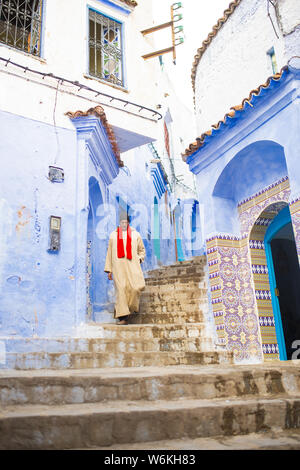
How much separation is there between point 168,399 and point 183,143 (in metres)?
17.0

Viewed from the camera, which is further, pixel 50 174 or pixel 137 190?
pixel 137 190

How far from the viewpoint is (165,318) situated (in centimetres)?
687

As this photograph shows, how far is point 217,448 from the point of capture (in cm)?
223

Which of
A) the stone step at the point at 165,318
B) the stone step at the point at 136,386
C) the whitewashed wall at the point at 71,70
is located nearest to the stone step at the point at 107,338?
the stone step at the point at 165,318

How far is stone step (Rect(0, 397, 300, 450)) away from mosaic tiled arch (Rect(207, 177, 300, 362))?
3.68 m

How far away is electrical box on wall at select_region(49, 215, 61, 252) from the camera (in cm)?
619

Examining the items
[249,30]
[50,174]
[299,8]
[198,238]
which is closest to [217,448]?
[50,174]

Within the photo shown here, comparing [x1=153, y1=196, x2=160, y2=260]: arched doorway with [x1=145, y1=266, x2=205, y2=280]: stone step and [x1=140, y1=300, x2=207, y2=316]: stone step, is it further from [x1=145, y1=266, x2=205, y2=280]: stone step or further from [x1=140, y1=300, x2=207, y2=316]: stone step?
[x1=140, y1=300, x2=207, y2=316]: stone step

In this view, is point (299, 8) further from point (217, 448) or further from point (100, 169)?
point (217, 448)

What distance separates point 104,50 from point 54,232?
4.06 meters

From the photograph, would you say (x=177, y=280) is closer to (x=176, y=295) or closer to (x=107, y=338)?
(x=176, y=295)

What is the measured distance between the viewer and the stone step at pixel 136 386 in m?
2.86

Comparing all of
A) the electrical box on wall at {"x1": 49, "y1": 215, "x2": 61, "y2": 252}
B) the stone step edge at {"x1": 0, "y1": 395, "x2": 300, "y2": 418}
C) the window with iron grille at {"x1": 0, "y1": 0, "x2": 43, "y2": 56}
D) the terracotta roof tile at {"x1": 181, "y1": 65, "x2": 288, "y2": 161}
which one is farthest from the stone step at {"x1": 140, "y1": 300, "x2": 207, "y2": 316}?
the window with iron grille at {"x1": 0, "y1": 0, "x2": 43, "y2": 56}

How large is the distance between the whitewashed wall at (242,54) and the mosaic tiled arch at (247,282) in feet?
7.88
